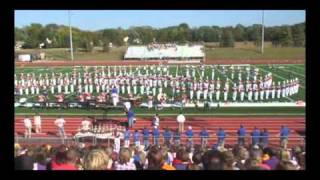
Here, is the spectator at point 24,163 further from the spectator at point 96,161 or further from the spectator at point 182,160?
the spectator at point 182,160

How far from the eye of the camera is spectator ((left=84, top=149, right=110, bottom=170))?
411 centimetres

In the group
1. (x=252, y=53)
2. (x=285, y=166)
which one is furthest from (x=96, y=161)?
(x=252, y=53)

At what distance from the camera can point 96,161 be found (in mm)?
4145

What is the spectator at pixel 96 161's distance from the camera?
4109 mm

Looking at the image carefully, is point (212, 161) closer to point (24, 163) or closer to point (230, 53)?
point (24, 163)

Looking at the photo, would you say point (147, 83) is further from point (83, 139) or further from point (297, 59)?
point (297, 59)

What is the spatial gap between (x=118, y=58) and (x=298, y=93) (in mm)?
12227

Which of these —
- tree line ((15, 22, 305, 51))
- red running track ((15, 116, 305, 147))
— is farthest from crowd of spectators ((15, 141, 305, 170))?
tree line ((15, 22, 305, 51))

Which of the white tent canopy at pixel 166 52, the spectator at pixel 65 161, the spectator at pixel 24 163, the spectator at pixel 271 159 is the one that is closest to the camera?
the spectator at pixel 65 161

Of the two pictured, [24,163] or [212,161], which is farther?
[24,163]

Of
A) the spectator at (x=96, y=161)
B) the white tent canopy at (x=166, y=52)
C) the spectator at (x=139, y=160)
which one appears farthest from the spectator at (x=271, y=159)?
the white tent canopy at (x=166, y=52)

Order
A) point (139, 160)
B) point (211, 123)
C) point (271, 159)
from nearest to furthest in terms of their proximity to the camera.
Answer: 1. point (271, 159)
2. point (139, 160)
3. point (211, 123)

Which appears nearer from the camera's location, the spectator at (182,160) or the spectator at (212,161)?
the spectator at (212,161)

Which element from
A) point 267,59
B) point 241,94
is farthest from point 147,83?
point 267,59
